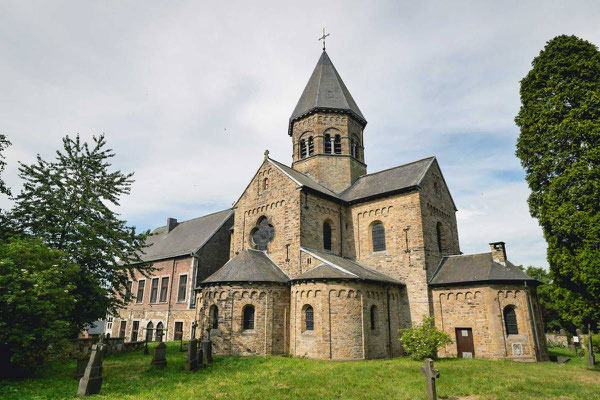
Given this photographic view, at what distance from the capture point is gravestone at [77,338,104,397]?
1050 cm

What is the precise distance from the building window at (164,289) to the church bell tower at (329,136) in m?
15.1

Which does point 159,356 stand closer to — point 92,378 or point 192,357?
point 192,357

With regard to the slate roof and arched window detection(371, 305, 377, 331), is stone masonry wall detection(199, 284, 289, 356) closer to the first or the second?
arched window detection(371, 305, 377, 331)

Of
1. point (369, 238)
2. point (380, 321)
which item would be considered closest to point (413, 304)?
point (380, 321)

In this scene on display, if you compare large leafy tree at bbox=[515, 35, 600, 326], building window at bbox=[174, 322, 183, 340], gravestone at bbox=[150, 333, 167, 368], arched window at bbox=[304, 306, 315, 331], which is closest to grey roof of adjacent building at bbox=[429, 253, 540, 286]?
large leafy tree at bbox=[515, 35, 600, 326]

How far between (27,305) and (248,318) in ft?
32.2

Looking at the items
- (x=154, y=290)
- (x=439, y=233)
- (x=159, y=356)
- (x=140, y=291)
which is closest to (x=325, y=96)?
(x=439, y=233)

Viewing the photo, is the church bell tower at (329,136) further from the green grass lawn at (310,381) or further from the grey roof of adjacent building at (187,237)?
the green grass lawn at (310,381)

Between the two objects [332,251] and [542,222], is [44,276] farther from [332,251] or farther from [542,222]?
[542,222]

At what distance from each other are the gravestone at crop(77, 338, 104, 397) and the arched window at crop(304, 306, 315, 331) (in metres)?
9.42

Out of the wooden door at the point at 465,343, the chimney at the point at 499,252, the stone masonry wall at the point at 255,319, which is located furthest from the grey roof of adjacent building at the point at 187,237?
the chimney at the point at 499,252

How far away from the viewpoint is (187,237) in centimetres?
3344

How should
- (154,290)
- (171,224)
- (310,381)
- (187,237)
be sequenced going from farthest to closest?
(171,224), (187,237), (154,290), (310,381)

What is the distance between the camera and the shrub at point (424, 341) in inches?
673
